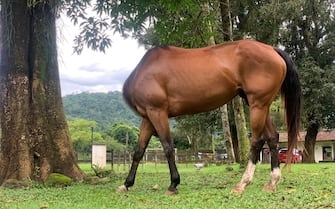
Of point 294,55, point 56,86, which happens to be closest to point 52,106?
point 56,86

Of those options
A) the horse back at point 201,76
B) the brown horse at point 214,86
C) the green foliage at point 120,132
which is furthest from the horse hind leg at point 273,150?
the green foliage at point 120,132

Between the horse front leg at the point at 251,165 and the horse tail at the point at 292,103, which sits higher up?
the horse tail at the point at 292,103

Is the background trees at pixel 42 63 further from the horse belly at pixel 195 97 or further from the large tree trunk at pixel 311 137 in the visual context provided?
the large tree trunk at pixel 311 137

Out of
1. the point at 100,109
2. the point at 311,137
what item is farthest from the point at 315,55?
the point at 100,109

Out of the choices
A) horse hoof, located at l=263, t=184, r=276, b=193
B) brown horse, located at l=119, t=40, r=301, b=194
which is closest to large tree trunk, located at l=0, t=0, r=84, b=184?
brown horse, located at l=119, t=40, r=301, b=194

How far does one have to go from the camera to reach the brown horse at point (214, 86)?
627cm

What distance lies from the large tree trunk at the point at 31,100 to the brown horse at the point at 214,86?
8.07 feet

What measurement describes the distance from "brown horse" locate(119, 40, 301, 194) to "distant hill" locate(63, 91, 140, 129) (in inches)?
2309

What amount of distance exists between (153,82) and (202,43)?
602 centimetres

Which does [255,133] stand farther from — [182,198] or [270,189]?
[182,198]

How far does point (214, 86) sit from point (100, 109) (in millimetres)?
62229

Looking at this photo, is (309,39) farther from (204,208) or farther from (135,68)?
(204,208)

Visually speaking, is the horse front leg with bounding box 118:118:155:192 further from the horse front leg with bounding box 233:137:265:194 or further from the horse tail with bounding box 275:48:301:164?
the horse tail with bounding box 275:48:301:164

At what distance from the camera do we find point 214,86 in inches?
257
